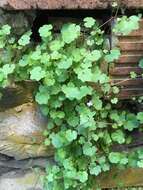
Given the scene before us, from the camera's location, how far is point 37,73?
1.87 m

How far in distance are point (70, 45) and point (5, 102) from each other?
44cm

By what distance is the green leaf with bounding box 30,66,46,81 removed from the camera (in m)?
1.85

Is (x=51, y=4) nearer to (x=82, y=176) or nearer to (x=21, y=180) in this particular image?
(x=82, y=176)

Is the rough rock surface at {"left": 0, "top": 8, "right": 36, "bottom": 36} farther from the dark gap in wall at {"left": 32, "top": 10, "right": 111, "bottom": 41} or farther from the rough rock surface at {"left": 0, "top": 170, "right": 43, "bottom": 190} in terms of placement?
the rough rock surface at {"left": 0, "top": 170, "right": 43, "bottom": 190}

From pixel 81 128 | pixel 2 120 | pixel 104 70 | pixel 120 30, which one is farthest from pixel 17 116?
pixel 120 30

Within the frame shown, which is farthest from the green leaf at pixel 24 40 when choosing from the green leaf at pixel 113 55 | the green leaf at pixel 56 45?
the green leaf at pixel 113 55

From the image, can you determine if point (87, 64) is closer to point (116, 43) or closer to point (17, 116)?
point (116, 43)

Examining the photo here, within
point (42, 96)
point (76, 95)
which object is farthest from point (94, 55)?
point (42, 96)

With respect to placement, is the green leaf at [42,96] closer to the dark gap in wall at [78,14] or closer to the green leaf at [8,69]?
the green leaf at [8,69]

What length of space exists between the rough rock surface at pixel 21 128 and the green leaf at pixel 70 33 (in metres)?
0.44

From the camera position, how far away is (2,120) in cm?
214

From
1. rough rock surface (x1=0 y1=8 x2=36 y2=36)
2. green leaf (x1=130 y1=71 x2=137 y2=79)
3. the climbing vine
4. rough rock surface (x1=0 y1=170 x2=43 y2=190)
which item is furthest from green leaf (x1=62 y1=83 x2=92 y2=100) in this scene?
rough rock surface (x1=0 y1=170 x2=43 y2=190)

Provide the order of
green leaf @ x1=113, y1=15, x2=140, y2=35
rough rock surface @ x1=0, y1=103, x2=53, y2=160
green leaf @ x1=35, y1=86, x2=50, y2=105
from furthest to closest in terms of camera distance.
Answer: rough rock surface @ x1=0, y1=103, x2=53, y2=160 → green leaf @ x1=35, y1=86, x2=50, y2=105 → green leaf @ x1=113, y1=15, x2=140, y2=35

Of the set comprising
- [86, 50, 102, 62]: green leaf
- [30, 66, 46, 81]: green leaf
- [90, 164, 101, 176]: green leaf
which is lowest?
[90, 164, 101, 176]: green leaf
